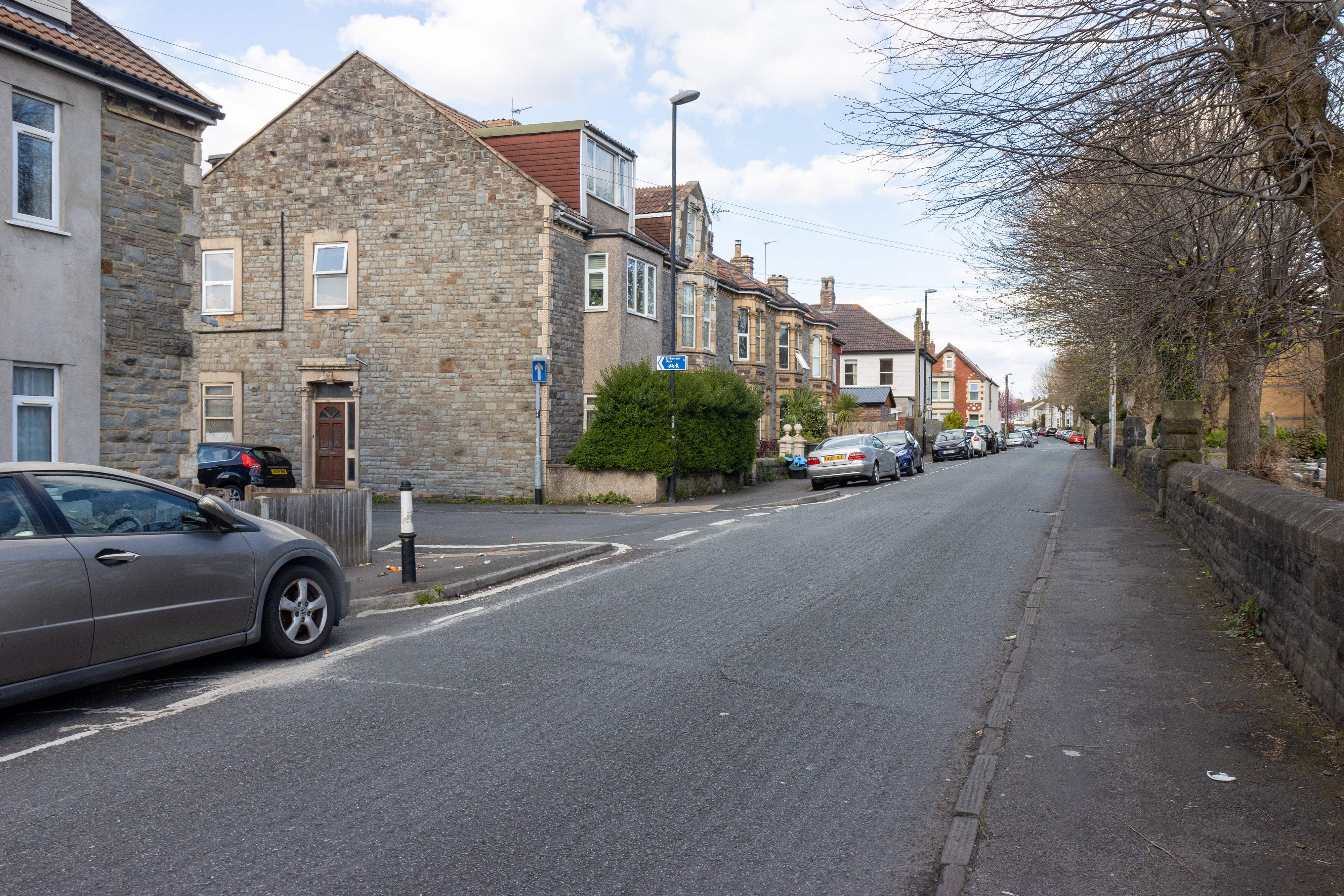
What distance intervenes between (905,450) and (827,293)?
111 feet

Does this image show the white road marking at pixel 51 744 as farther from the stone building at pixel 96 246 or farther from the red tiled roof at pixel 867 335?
the red tiled roof at pixel 867 335

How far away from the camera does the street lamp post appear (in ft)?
73.5

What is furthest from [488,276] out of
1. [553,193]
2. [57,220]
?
[57,220]

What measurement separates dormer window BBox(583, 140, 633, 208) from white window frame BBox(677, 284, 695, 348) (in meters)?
4.61

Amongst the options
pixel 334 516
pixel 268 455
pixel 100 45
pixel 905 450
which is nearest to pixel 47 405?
pixel 334 516

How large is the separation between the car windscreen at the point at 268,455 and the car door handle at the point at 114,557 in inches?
663

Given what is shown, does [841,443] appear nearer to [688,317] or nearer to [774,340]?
[688,317]

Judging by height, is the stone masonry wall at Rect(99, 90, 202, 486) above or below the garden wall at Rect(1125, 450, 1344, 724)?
above

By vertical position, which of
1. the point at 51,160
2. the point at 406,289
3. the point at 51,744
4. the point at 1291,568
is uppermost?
the point at 406,289

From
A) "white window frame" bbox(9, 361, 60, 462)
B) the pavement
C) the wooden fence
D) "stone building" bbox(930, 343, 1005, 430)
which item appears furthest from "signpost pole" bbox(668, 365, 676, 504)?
Result: "stone building" bbox(930, 343, 1005, 430)

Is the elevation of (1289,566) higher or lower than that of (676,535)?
higher

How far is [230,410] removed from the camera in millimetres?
25562

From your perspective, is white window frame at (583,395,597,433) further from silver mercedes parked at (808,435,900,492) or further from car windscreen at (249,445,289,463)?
car windscreen at (249,445,289,463)

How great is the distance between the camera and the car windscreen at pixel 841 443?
2753 cm
